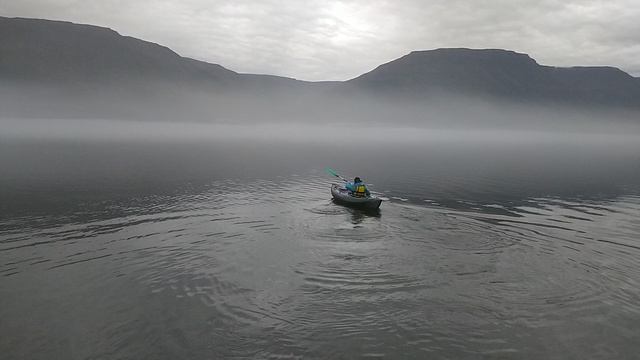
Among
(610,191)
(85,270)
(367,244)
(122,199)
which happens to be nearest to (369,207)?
(367,244)

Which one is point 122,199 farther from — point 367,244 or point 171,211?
point 367,244

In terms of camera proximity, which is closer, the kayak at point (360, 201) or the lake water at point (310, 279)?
the lake water at point (310, 279)

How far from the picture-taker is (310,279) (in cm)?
2181

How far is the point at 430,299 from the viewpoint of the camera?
19.6 metres

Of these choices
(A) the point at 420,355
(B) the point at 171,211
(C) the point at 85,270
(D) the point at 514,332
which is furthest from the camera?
(B) the point at 171,211

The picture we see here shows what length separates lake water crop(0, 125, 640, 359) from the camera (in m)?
15.8

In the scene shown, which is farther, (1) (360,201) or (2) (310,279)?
(1) (360,201)

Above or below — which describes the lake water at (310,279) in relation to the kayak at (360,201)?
below

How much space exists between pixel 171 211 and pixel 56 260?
14.5 meters

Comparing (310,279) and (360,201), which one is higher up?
(360,201)

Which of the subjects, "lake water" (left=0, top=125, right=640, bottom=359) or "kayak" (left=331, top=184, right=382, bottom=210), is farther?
"kayak" (left=331, top=184, right=382, bottom=210)

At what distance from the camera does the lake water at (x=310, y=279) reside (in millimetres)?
15845

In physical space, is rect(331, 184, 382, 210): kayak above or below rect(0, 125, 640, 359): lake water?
above

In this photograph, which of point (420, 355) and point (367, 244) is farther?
point (367, 244)
